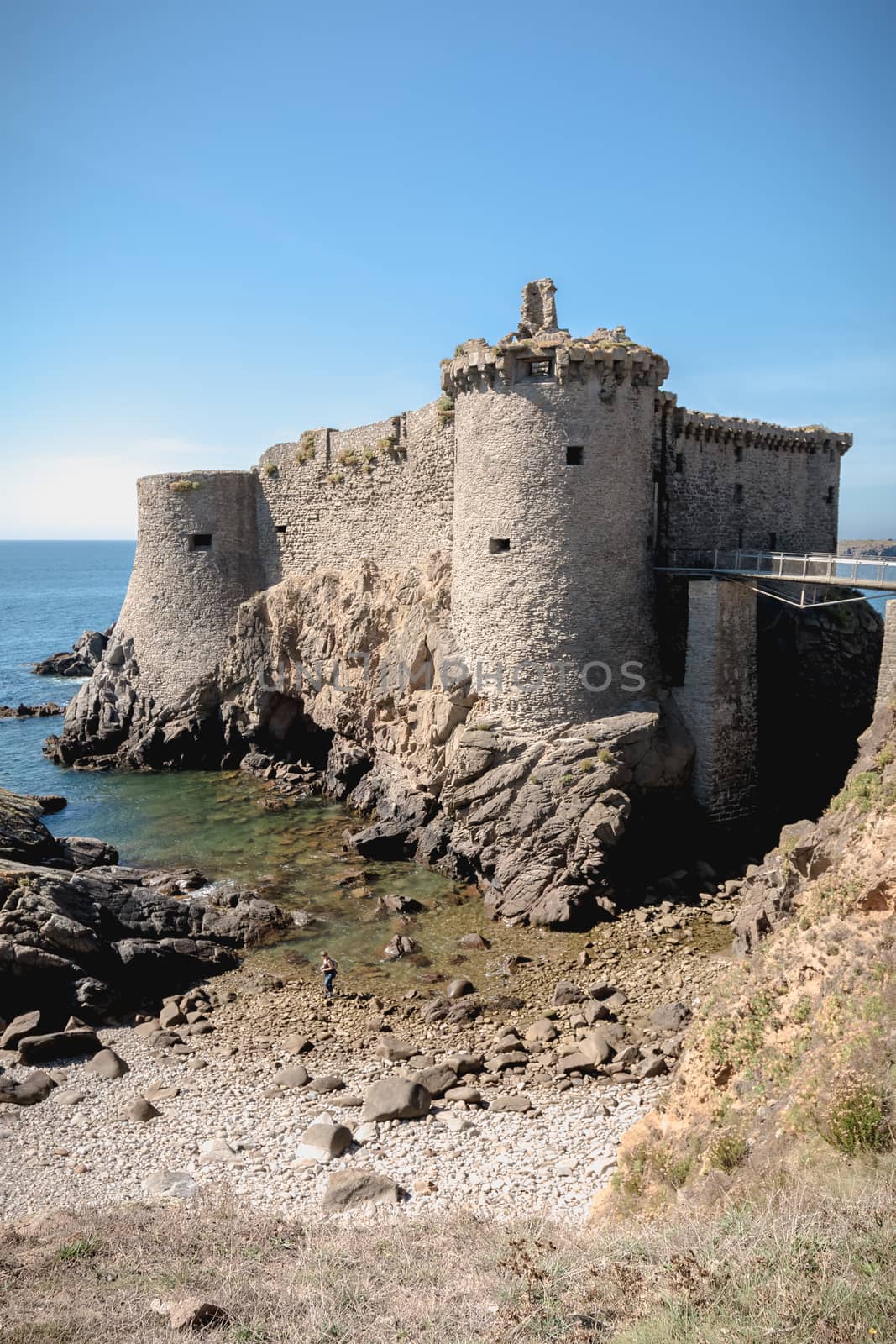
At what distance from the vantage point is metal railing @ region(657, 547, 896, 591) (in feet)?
59.2

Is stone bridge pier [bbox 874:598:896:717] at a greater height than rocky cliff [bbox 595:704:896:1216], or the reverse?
stone bridge pier [bbox 874:598:896:717]

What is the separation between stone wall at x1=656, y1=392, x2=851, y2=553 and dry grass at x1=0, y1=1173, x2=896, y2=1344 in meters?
19.4

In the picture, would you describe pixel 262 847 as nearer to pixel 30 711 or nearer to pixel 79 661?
pixel 30 711

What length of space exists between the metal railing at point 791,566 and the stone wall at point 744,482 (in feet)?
2.42

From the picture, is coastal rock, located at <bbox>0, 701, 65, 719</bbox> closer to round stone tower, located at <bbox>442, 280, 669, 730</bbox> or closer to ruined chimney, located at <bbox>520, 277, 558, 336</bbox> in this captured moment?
round stone tower, located at <bbox>442, 280, 669, 730</bbox>

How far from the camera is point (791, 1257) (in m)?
6.10

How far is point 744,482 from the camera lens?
26.2 meters

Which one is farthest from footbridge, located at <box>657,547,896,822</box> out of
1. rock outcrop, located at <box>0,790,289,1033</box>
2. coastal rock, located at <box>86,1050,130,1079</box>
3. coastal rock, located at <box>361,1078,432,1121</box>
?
coastal rock, located at <box>86,1050,130,1079</box>

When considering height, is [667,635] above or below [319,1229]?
above

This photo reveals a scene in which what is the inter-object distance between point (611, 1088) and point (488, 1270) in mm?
6023

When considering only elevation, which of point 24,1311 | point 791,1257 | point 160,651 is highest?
point 160,651

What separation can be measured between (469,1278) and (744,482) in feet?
75.6

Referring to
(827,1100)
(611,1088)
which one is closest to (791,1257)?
(827,1100)

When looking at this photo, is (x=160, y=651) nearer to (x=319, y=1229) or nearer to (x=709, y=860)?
(x=709, y=860)
